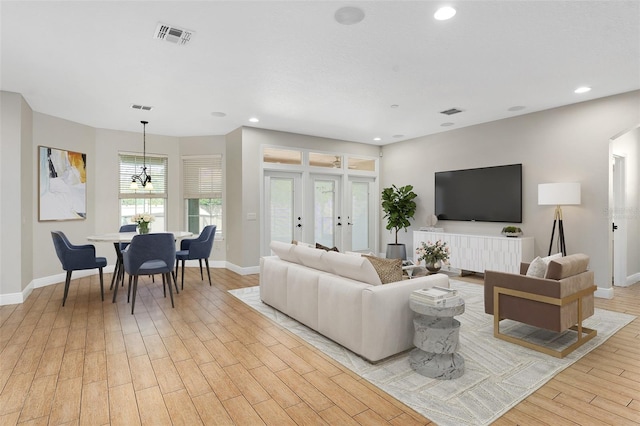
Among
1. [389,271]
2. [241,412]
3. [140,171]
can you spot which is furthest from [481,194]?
[140,171]

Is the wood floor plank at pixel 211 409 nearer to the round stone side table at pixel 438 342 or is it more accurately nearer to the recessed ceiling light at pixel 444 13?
the round stone side table at pixel 438 342

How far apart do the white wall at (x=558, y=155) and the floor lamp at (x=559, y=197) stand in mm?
194

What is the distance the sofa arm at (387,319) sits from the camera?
2682 mm

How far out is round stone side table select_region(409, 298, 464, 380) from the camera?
252cm

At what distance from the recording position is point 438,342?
2.53 m

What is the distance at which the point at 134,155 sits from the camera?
22.2 ft

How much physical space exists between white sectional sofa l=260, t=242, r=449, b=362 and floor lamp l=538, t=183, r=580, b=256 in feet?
9.14

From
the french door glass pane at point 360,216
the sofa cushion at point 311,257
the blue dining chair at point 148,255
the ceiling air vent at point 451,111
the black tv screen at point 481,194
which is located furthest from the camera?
the french door glass pane at point 360,216

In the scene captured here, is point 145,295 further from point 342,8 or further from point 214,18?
point 342,8

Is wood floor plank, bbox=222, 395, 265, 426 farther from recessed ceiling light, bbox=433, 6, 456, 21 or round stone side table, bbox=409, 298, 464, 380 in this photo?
recessed ceiling light, bbox=433, 6, 456, 21

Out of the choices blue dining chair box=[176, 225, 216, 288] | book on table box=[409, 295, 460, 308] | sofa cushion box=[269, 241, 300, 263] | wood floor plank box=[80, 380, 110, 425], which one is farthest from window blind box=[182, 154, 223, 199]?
book on table box=[409, 295, 460, 308]

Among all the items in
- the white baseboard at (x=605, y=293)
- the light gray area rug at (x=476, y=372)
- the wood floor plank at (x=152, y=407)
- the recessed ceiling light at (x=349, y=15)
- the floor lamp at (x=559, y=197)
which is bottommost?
the wood floor plank at (x=152, y=407)

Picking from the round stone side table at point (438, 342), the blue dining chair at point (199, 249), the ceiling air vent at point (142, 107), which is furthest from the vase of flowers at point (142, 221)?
the round stone side table at point (438, 342)

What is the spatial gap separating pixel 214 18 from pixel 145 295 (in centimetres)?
390
